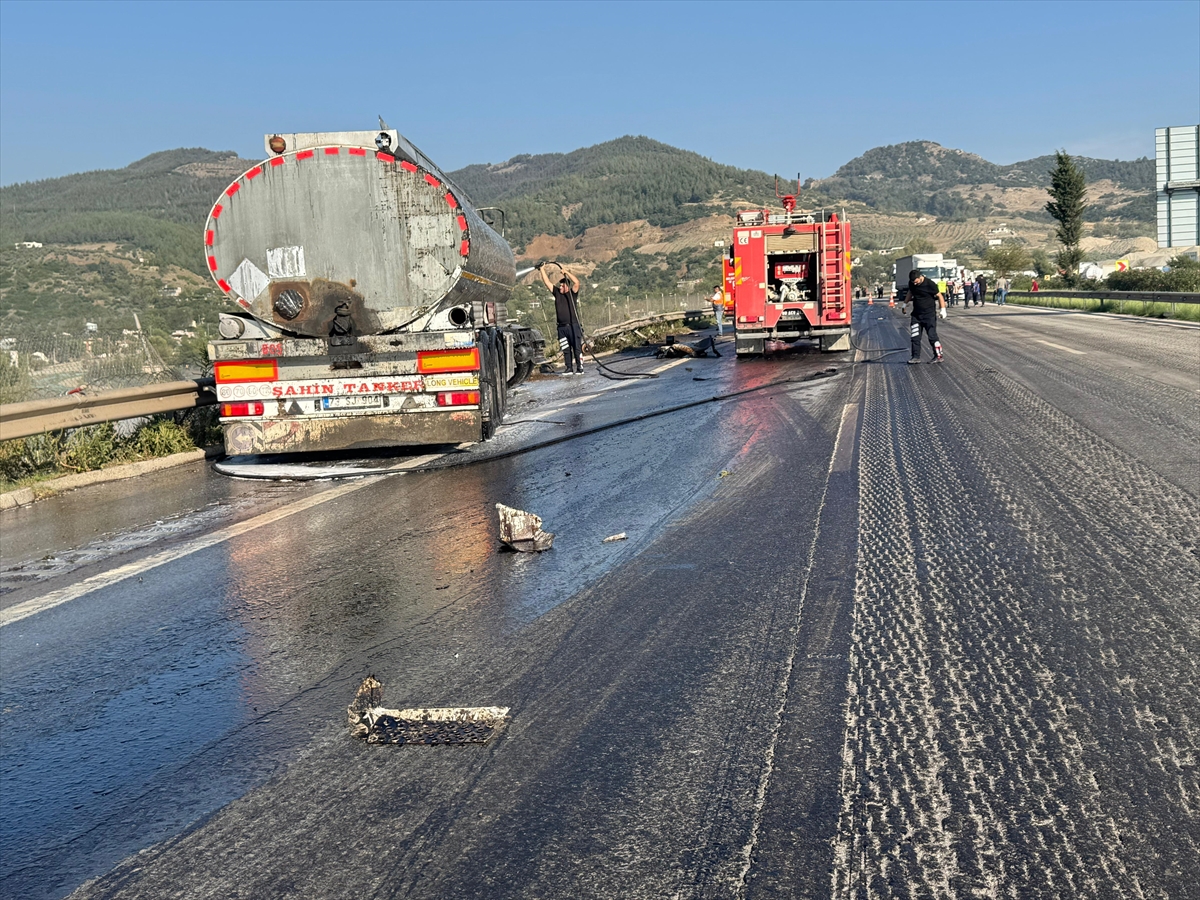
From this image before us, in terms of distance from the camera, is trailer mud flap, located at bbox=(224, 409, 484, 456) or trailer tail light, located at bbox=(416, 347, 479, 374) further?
trailer tail light, located at bbox=(416, 347, 479, 374)

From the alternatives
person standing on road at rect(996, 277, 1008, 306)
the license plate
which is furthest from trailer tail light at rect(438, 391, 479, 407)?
person standing on road at rect(996, 277, 1008, 306)

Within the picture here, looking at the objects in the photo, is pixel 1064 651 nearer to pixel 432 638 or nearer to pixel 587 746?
pixel 587 746

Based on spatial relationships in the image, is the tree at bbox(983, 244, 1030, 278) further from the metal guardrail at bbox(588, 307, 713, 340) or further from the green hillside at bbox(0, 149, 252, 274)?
the green hillside at bbox(0, 149, 252, 274)

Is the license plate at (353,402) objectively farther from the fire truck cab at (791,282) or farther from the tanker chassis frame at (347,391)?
the fire truck cab at (791,282)

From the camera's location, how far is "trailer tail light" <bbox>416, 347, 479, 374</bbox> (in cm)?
1031

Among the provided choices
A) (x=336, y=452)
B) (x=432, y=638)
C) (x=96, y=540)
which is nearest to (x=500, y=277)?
(x=336, y=452)

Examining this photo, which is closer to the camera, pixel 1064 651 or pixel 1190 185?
pixel 1064 651

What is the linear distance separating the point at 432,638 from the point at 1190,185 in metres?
25.3

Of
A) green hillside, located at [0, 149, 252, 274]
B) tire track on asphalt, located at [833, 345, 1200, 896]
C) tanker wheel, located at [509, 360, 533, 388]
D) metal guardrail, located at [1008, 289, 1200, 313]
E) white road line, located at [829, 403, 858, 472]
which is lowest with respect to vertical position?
tire track on asphalt, located at [833, 345, 1200, 896]

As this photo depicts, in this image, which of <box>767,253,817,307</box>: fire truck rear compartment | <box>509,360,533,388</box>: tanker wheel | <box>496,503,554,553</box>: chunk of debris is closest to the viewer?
<box>496,503,554,553</box>: chunk of debris

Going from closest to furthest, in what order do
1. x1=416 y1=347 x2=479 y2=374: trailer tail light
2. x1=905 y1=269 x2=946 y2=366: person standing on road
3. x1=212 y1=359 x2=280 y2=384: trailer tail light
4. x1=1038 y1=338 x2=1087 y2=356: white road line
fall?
x1=212 y1=359 x2=280 y2=384: trailer tail light, x1=416 y1=347 x2=479 y2=374: trailer tail light, x1=905 y1=269 x2=946 y2=366: person standing on road, x1=1038 y1=338 x2=1087 y2=356: white road line

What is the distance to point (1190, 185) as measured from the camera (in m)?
24.0

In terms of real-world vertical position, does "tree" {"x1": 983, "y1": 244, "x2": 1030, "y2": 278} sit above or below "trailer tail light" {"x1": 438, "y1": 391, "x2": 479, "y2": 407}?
above

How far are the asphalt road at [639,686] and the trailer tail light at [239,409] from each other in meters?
1.98
